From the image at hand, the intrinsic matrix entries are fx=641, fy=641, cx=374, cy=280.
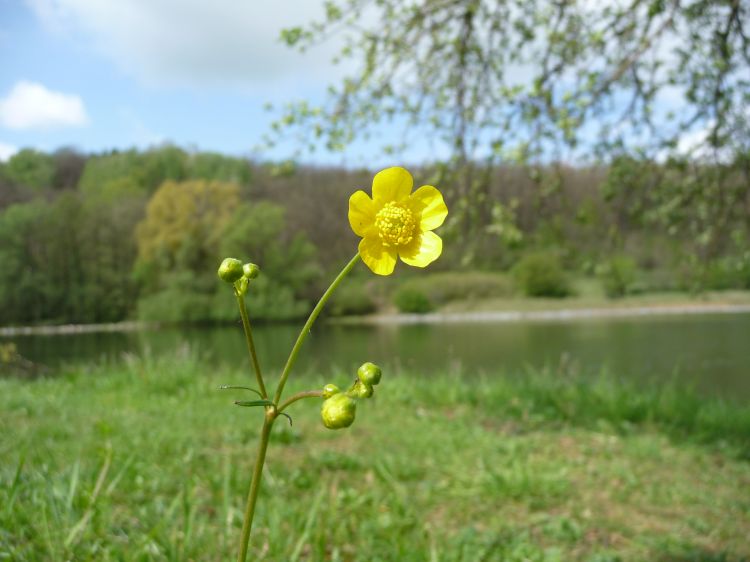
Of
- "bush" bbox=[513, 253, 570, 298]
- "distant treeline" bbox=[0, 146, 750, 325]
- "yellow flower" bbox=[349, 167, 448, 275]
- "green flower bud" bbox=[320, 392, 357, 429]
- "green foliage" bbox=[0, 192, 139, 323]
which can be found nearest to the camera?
"green flower bud" bbox=[320, 392, 357, 429]

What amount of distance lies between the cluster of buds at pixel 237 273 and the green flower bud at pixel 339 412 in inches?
6.8

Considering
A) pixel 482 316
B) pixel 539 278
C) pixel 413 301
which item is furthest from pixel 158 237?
pixel 539 278

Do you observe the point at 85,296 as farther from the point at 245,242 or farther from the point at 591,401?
the point at 591,401

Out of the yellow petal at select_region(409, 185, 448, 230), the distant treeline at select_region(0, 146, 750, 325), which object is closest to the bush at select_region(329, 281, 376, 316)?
the distant treeline at select_region(0, 146, 750, 325)

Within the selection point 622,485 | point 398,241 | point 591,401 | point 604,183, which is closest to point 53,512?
point 398,241

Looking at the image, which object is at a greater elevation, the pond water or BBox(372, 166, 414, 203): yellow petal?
BBox(372, 166, 414, 203): yellow petal

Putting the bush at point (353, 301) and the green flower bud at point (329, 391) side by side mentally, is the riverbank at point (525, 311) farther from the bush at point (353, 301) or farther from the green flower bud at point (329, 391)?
the green flower bud at point (329, 391)

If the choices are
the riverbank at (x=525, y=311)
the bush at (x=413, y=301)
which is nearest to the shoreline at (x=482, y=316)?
the riverbank at (x=525, y=311)

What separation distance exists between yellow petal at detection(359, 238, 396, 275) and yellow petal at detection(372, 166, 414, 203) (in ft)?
0.19

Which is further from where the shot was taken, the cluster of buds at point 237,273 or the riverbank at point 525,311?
the riverbank at point 525,311

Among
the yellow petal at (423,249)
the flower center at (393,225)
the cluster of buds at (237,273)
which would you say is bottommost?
the cluster of buds at (237,273)

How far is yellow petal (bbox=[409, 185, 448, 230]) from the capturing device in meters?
0.86

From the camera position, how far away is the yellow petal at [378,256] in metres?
0.81

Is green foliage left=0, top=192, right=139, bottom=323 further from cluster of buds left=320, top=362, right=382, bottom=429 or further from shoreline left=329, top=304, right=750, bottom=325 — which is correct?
cluster of buds left=320, top=362, right=382, bottom=429
